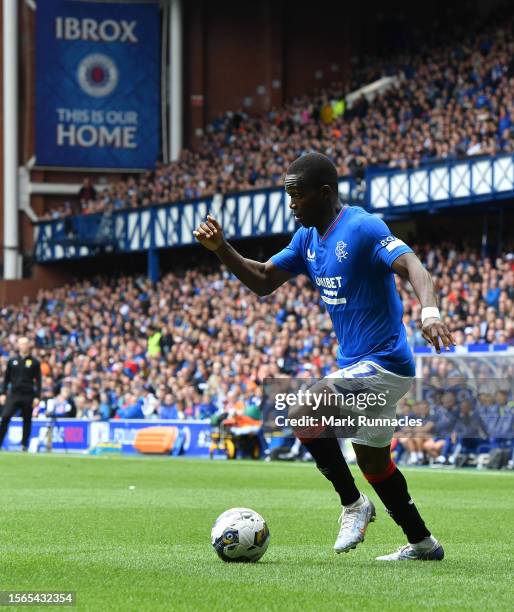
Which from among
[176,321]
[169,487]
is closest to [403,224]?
Result: [176,321]

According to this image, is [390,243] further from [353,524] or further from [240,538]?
[240,538]

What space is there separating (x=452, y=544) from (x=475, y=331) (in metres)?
18.5

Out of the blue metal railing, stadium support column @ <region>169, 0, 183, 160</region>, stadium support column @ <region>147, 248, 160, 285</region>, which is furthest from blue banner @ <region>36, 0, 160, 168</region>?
stadium support column @ <region>147, 248, 160, 285</region>

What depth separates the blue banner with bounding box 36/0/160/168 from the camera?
53.9 metres

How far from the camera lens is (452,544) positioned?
9766 millimetres

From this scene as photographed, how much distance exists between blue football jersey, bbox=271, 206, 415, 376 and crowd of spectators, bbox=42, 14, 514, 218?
88.2 feet

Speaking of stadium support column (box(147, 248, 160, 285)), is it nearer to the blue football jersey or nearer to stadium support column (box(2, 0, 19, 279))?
stadium support column (box(2, 0, 19, 279))

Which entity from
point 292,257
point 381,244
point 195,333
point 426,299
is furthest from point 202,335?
point 426,299

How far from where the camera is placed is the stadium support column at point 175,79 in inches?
2142

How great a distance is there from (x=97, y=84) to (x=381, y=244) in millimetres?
47795

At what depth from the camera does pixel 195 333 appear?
126ft

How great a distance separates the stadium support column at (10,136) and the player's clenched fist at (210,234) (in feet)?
151

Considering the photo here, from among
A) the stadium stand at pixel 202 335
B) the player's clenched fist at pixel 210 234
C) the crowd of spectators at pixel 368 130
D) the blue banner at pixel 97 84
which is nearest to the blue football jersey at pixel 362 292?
the player's clenched fist at pixel 210 234

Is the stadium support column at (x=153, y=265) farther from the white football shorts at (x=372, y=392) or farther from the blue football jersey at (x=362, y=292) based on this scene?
the white football shorts at (x=372, y=392)
